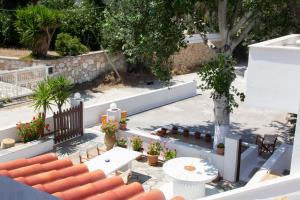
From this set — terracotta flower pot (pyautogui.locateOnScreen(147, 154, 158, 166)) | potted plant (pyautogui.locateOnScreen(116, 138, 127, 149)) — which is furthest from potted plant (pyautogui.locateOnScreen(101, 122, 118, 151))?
terracotta flower pot (pyautogui.locateOnScreen(147, 154, 158, 166))

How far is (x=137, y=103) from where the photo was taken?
70.0 feet

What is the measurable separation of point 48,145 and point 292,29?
1053 centimetres

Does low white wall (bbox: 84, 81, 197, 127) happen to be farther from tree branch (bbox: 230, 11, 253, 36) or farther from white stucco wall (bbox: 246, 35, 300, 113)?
white stucco wall (bbox: 246, 35, 300, 113)

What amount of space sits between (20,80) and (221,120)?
41.0 ft

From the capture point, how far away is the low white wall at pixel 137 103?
16658mm

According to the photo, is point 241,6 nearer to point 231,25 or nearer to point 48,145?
point 231,25

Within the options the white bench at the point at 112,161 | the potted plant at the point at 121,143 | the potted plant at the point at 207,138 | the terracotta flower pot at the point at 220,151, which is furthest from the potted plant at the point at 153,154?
the potted plant at the point at 207,138

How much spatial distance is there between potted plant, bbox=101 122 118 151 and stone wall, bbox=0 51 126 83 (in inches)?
381

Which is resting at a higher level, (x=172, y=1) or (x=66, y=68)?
(x=172, y=1)

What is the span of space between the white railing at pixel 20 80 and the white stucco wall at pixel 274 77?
50.5 ft

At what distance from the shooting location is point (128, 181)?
44.0ft

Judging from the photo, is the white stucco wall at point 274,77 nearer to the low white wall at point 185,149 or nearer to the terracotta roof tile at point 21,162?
the low white wall at point 185,149

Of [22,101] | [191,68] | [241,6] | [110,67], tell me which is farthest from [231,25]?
[191,68]

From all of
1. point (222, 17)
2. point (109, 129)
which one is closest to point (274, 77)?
point (222, 17)
